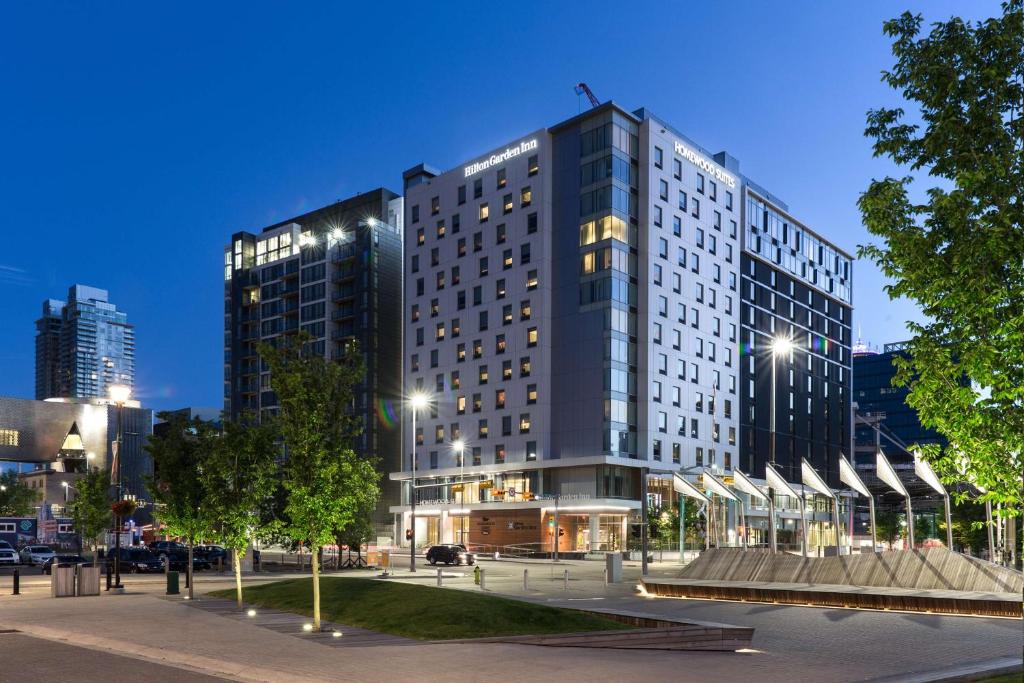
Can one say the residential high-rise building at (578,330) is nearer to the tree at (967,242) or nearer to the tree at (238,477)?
the tree at (238,477)

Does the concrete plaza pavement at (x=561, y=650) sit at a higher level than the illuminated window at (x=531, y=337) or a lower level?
lower

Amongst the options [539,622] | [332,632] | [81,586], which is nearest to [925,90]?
[539,622]

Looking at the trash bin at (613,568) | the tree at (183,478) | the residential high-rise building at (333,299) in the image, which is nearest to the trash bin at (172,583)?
the tree at (183,478)

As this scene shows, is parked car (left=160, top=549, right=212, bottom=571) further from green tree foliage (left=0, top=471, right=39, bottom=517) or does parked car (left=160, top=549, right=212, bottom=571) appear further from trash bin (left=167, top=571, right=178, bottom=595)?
green tree foliage (left=0, top=471, right=39, bottom=517)

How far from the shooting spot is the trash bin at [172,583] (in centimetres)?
3478

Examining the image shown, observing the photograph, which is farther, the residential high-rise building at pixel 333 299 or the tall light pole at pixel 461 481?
the residential high-rise building at pixel 333 299

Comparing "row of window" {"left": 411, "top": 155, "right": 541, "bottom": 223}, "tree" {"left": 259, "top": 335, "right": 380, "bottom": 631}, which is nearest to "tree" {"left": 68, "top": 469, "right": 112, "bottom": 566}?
"tree" {"left": 259, "top": 335, "right": 380, "bottom": 631}

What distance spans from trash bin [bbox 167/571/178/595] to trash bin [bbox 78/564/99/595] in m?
2.64

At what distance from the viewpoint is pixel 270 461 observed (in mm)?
29562

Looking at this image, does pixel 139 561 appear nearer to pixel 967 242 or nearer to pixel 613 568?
pixel 613 568

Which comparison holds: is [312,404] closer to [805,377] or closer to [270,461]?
[270,461]

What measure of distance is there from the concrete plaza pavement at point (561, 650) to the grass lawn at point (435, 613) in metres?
Answer: 0.83

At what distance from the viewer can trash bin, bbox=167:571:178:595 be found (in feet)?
114

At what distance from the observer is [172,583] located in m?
34.9
